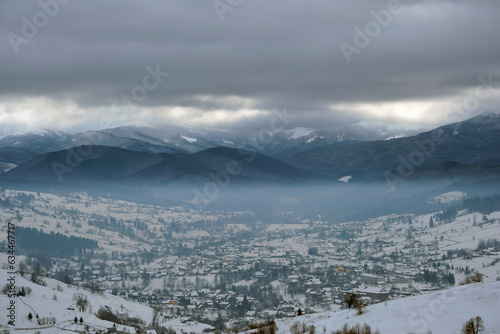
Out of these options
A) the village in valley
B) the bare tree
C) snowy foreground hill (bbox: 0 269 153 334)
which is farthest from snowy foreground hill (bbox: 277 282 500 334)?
snowy foreground hill (bbox: 0 269 153 334)

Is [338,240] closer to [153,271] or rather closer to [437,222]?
[437,222]

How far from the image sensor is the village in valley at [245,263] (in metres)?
90.7

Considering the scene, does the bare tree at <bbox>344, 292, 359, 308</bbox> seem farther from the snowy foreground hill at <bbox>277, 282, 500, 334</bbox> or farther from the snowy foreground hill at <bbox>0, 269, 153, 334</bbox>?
the snowy foreground hill at <bbox>0, 269, 153, 334</bbox>

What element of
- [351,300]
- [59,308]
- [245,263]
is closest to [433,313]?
[351,300]

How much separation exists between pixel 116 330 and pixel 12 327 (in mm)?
11677

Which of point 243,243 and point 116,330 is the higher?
point 243,243

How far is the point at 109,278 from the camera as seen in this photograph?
124062 millimetres

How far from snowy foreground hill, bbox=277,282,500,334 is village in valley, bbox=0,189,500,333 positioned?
2148cm

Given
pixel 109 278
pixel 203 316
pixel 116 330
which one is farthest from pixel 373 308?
pixel 109 278

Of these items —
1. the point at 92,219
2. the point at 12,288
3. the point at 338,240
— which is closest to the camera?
the point at 12,288

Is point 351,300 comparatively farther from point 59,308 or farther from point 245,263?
point 245,263

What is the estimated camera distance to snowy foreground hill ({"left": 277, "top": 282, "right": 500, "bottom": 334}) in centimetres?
Result: 4209

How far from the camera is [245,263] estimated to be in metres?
136

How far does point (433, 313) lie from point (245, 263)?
9366cm
